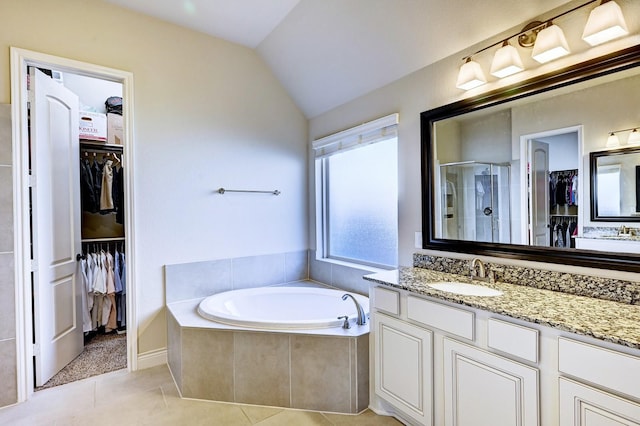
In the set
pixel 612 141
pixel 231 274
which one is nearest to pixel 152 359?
pixel 231 274

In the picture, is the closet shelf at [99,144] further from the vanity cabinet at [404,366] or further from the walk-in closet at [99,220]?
the vanity cabinet at [404,366]

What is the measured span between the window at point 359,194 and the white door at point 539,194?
1.00 metres

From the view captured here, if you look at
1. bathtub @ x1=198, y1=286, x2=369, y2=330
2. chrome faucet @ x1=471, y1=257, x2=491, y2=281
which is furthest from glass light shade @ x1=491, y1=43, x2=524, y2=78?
bathtub @ x1=198, y1=286, x2=369, y2=330

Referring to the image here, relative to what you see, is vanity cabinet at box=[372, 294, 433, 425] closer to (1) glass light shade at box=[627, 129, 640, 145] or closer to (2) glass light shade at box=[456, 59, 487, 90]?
(1) glass light shade at box=[627, 129, 640, 145]

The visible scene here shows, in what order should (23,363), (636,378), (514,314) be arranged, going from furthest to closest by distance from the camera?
(23,363), (514,314), (636,378)

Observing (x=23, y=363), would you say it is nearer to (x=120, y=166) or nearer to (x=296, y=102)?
(x=120, y=166)

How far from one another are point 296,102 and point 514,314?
278 cm

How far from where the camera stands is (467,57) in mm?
1987

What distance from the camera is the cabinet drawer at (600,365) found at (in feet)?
3.43

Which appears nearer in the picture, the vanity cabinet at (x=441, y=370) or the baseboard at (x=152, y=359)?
Answer: the vanity cabinet at (x=441, y=370)

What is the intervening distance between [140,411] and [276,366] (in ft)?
2.90

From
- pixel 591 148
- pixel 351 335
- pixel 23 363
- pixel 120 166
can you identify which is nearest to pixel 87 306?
pixel 23 363

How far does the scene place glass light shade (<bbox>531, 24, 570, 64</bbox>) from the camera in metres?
1.53

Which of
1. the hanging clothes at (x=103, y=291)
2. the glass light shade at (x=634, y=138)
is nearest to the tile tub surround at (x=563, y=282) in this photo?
the glass light shade at (x=634, y=138)
